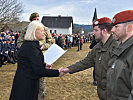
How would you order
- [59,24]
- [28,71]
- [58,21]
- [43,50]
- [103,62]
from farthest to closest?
[58,21] < [59,24] < [43,50] < [103,62] < [28,71]

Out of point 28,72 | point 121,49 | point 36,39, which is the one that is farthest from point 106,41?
point 28,72

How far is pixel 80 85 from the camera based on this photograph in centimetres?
593

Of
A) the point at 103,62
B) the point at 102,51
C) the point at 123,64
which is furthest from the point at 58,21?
the point at 123,64

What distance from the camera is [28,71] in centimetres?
228

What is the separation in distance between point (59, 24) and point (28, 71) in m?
61.0

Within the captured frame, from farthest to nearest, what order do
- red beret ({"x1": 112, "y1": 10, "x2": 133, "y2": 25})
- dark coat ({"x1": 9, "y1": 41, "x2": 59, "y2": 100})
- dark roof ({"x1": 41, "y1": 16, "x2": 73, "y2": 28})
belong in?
1. dark roof ({"x1": 41, "y1": 16, "x2": 73, "y2": 28})
2. dark coat ({"x1": 9, "y1": 41, "x2": 59, "y2": 100})
3. red beret ({"x1": 112, "y1": 10, "x2": 133, "y2": 25})

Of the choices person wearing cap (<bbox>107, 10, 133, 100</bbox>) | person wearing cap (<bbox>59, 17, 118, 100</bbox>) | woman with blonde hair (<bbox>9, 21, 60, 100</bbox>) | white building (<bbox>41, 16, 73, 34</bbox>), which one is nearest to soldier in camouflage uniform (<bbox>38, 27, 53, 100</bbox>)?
woman with blonde hair (<bbox>9, 21, 60, 100</bbox>)

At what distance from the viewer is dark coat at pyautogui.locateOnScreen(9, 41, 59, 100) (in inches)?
88.5

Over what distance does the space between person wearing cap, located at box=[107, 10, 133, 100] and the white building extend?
195ft

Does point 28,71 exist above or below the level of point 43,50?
below

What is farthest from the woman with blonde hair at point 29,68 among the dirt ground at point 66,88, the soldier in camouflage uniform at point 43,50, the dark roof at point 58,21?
the dark roof at point 58,21

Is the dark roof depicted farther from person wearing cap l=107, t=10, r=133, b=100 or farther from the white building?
person wearing cap l=107, t=10, r=133, b=100

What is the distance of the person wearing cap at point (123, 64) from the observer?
146 cm

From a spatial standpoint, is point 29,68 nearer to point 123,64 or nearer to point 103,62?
point 103,62
